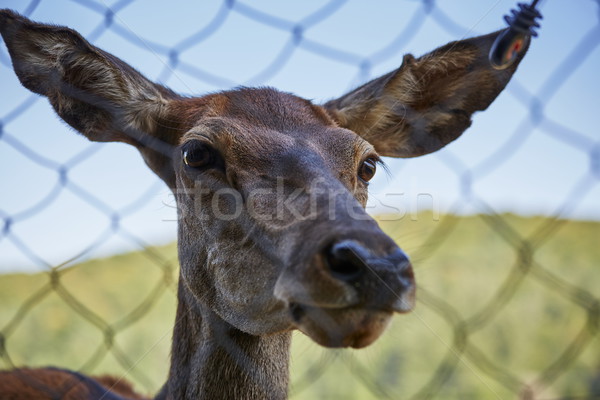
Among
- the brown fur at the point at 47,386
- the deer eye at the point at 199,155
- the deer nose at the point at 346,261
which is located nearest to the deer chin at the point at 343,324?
the deer nose at the point at 346,261

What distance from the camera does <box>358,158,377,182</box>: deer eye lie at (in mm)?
2535

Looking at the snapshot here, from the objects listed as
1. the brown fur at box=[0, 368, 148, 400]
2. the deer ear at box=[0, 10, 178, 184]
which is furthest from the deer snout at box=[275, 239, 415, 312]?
the brown fur at box=[0, 368, 148, 400]

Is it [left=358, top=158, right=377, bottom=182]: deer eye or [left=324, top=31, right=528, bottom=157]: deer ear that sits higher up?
[left=324, top=31, right=528, bottom=157]: deer ear

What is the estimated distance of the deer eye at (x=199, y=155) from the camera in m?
2.36

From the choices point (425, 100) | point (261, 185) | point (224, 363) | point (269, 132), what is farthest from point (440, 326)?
point (261, 185)

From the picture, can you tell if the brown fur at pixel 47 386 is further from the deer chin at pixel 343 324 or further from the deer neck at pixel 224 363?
the deer chin at pixel 343 324

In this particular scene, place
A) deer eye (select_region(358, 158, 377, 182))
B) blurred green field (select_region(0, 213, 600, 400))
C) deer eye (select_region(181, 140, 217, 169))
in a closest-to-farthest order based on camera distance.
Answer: deer eye (select_region(181, 140, 217, 169)), deer eye (select_region(358, 158, 377, 182)), blurred green field (select_region(0, 213, 600, 400))

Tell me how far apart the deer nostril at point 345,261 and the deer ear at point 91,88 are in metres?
1.27

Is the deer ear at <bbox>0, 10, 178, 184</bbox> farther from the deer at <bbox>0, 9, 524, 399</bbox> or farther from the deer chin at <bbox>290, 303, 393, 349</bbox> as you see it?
the deer chin at <bbox>290, 303, 393, 349</bbox>

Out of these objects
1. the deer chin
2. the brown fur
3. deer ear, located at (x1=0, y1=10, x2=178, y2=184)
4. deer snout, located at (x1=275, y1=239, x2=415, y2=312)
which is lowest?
the brown fur

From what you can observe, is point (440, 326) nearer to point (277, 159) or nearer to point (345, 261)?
point (277, 159)

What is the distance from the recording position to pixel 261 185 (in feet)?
7.06

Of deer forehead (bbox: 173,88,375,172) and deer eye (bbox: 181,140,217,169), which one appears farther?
deer eye (bbox: 181,140,217,169)

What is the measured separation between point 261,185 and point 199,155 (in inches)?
14.4
